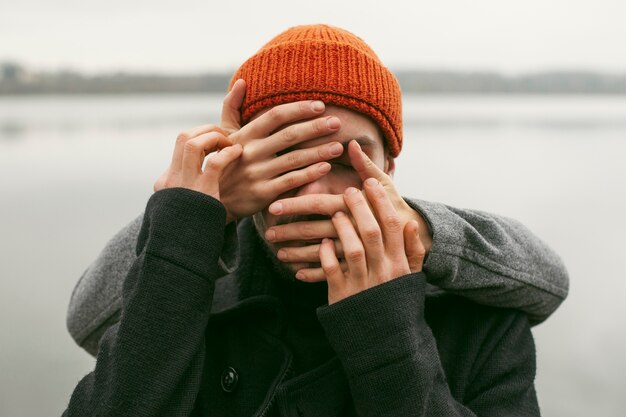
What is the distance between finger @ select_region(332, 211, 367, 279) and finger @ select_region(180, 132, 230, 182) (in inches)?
14.4

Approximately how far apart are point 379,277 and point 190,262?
1.42ft

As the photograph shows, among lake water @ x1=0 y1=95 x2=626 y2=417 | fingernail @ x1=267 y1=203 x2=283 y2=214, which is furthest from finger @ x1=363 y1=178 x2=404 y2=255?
lake water @ x1=0 y1=95 x2=626 y2=417

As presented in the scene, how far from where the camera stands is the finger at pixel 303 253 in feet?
4.35

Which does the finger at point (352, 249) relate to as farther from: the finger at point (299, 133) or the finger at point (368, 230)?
the finger at point (299, 133)

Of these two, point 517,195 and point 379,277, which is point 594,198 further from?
point 379,277

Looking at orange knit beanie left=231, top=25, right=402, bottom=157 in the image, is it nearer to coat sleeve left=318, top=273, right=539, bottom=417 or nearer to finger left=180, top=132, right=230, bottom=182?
finger left=180, top=132, right=230, bottom=182

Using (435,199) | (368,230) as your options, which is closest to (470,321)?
(368,230)

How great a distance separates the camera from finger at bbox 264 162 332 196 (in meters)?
1.33

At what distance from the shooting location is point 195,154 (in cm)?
128

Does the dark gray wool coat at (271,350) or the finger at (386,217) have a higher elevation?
the finger at (386,217)

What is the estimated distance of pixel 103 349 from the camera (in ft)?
4.12

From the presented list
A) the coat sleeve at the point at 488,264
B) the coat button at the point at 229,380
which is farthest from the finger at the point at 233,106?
the coat button at the point at 229,380

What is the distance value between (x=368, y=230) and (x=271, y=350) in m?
0.43

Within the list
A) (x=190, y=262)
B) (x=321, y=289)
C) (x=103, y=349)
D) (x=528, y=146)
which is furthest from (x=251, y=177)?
(x=528, y=146)
